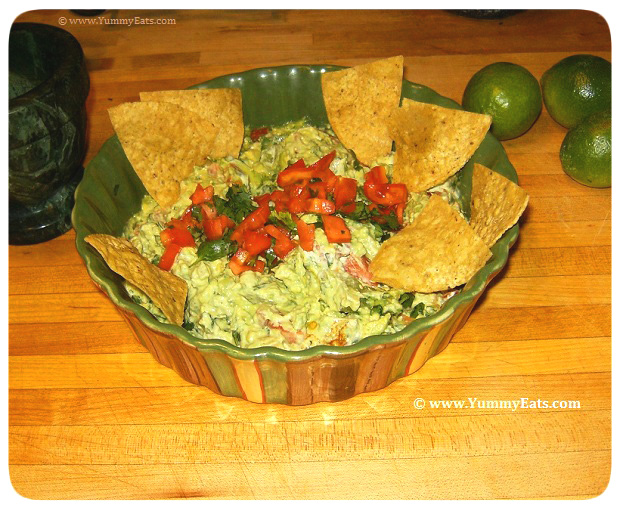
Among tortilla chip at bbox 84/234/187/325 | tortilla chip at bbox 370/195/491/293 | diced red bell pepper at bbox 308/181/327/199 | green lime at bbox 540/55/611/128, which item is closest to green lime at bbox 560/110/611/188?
green lime at bbox 540/55/611/128

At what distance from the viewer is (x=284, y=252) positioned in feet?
9.54

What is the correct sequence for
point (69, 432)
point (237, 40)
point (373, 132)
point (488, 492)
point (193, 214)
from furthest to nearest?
point (237, 40) → point (373, 132) → point (193, 214) → point (69, 432) → point (488, 492)

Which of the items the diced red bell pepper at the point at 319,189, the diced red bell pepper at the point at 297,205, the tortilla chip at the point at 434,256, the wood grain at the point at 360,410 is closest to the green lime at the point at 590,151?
the wood grain at the point at 360,410

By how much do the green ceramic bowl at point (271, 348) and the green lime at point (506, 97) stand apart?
0.40m

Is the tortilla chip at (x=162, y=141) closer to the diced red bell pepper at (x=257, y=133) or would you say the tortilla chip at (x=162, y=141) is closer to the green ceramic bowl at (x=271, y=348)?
the green ceramic bowl at (x=271, y=348)

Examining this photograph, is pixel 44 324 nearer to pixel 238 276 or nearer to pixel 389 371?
pixel 238 276

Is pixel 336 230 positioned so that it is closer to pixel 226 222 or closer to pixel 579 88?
pixel 226 222

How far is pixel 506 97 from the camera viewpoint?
3.71m

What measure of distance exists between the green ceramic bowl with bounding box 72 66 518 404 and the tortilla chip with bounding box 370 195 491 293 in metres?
0.08

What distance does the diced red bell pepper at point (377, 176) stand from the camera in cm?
329

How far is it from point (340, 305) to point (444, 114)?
112 cm

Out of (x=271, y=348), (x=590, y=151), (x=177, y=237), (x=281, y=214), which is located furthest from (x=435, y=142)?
(x=271, y=348)

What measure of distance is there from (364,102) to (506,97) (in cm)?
86

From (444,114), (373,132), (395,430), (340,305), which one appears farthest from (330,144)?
(395,430)
